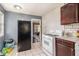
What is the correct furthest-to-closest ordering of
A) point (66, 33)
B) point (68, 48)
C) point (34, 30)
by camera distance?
1. point (34, 30)
2. point (66, 33)
3. point (68, 48)

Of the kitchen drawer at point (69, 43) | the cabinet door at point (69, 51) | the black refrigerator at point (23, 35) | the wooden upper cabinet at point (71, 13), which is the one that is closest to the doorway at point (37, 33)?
the black refrigerator at point (23, 35)

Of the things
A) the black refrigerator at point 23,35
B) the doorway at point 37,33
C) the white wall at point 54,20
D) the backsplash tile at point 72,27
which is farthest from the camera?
the doorway at point 37,33

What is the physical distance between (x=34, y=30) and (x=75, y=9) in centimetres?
335

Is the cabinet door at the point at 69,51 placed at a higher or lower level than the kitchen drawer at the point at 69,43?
lower

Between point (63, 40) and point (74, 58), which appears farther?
point (63, 40)

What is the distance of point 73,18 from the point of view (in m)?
1.92

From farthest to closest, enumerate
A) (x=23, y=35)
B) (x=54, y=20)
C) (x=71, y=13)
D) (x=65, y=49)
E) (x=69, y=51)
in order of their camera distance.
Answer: (x=23, y=35), (x=54, y=20), (x=71, y=13), (x=65, y=49), (x=69, y=51)

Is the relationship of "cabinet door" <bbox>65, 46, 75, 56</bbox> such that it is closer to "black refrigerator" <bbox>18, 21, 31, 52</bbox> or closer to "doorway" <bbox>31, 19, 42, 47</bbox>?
"black refrigerator" <bbox>18, 21, 31, 52</bbox>

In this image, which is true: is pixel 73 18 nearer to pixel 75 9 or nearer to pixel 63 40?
pixel 75 9

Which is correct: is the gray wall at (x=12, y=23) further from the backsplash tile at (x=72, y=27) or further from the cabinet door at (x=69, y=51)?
the cabinet door at (x=69, y=51)

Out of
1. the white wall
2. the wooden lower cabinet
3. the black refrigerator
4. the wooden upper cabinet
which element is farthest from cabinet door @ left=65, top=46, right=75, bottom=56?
the black refrigerator

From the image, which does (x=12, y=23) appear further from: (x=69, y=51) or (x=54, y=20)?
(x=69, y=51)

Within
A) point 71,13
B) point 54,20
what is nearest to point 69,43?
point 71,13

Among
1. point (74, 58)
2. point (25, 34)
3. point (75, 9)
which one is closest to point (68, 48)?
point (75, 9)
